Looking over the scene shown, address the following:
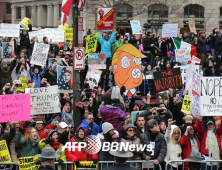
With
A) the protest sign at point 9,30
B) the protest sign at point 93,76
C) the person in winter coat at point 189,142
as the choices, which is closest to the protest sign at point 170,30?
the protest sign at point 9,30

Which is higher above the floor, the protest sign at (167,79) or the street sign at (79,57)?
the street sign at (79,57)

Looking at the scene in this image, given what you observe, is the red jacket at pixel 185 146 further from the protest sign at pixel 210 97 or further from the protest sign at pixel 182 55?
the protest sign at pixel 182 55

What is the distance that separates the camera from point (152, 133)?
9578mm

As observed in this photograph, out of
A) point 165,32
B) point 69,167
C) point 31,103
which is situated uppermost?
point 165,32

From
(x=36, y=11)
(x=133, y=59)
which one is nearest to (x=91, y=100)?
(x=133, y=59)

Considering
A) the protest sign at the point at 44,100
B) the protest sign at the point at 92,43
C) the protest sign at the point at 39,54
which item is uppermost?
the protest sign at the point at 92,43

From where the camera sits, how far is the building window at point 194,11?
173 feet

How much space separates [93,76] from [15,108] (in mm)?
5523

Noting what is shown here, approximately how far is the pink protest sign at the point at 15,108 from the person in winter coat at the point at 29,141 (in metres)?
0.56

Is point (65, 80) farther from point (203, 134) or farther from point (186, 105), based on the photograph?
point (203, 134)

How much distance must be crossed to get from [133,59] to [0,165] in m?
4.66

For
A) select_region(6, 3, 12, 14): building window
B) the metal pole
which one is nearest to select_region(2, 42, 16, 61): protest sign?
the metal pole

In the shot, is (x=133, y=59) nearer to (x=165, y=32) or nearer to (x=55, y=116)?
(x=55, y=116)

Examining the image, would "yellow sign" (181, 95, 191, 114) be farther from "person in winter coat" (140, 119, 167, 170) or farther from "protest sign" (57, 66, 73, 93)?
"protest sign" (57, 66, 73, 93)
